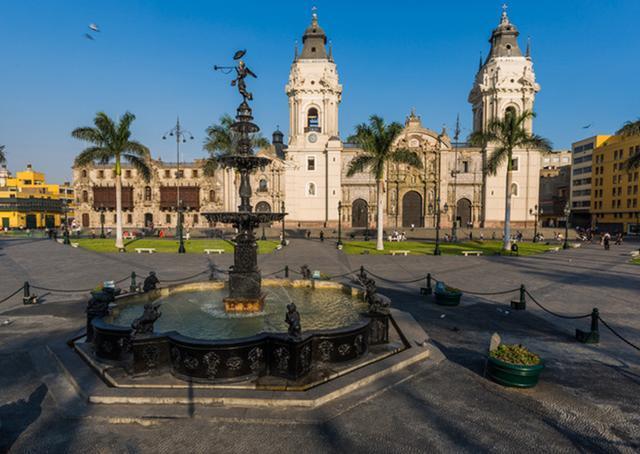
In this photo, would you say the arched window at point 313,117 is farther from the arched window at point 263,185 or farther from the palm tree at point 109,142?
the palm tree at point 109,142

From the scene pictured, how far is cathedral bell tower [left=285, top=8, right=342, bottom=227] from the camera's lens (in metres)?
51.1

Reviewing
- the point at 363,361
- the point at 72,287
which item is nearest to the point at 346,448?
the point at 363,361

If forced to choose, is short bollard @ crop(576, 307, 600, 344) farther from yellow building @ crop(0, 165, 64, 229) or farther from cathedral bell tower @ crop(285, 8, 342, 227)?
yellow building @ crop(0, 165, 64, 229)

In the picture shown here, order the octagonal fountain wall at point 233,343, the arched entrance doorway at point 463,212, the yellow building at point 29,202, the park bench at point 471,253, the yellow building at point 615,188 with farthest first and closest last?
the yellow building at point 29,202
the yellow building at point 615,188
the arched entrance doorway at point 463,212
the park bench at point 471,253
the octagonal fountain wall at point 233,343

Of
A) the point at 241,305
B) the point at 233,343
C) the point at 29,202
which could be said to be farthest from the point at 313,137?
the point at 29,202

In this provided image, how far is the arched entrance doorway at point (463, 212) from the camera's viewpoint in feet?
176

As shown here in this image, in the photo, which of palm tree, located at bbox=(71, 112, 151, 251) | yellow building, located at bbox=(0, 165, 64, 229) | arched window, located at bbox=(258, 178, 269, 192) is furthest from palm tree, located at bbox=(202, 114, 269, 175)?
yellow building, located at bbox=(0, 165, 64, 229)

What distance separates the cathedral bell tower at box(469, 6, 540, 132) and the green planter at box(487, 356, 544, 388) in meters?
53.2

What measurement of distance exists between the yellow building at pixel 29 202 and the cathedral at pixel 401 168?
39862 mm

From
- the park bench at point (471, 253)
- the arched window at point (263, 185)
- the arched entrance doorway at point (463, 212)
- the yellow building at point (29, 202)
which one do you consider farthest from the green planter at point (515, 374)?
the yellow building at point (29, 202)

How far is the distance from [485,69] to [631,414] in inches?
2356

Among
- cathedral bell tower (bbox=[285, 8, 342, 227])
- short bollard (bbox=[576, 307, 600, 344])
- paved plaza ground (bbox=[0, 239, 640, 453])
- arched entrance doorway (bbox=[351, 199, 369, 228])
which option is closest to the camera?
paved plaza ground (bbox=[0, 239, 640, 453])

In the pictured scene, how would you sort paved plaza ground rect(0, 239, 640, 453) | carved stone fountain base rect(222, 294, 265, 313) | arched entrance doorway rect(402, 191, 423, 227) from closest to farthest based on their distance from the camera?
paved plaza ground rect(0, 239, 640, 453)
carved stone fountain base rect(222, 294, 265, 313)
arched entrance doorway rect(402, 191, 423, 227)

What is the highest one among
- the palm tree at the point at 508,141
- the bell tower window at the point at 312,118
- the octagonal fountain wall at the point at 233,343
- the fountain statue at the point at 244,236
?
the bell tower window at the point at 312,118
